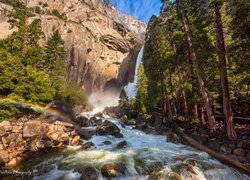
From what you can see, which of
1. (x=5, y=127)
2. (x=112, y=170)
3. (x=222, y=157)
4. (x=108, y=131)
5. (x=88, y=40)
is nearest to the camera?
(x=112, y=170)

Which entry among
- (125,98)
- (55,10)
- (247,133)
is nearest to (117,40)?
(55,10)

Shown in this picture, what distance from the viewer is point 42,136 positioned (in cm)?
1694

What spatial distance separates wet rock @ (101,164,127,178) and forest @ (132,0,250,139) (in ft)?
23.4

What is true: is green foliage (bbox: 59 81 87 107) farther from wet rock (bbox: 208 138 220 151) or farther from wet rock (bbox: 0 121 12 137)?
wet rock (bbox: 208 138 220 151)

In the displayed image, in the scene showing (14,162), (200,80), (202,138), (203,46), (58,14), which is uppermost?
(58,14)

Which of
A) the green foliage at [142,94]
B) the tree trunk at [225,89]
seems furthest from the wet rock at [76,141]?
the green foliage at [142,94]

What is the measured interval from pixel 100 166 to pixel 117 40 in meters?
75.0

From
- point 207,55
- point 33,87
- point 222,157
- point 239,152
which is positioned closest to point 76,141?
point 33,87

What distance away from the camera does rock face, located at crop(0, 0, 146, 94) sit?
61875 mm

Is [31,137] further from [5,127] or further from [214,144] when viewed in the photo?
[214,144]

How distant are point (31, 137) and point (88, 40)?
188ft

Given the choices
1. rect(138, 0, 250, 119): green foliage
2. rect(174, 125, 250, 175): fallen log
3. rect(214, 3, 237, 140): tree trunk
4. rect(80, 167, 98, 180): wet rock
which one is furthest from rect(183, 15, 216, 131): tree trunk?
rect(80, 167, 98, 180): wet rock

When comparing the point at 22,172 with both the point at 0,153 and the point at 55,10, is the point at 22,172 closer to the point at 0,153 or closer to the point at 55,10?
the point at 0,153

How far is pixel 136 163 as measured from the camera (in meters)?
12.1
